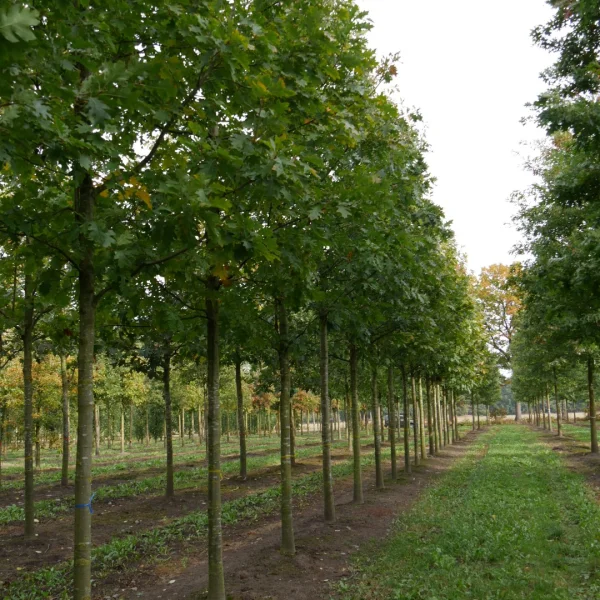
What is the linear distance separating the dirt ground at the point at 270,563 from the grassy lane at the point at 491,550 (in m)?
0.41

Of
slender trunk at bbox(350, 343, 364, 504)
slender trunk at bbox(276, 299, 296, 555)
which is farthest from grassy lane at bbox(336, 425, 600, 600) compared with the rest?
slender trunk at bbox(350, 343, 364, 504)

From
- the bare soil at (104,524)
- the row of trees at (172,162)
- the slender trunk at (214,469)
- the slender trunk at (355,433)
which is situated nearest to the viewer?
the row of trees at (172,162)

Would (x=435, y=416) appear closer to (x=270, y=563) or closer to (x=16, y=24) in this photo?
(x=270, y=563)

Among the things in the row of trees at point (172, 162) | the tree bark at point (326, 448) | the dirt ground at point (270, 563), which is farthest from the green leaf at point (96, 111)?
the tree bark at point (326, 448)

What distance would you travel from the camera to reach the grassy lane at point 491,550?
21.6ft

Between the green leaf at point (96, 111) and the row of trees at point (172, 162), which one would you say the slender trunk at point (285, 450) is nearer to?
the row of trees at point (172, 162)

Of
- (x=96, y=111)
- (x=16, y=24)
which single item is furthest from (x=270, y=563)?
(x=16, y=24)

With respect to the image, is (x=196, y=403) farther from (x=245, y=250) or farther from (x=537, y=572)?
(x=245, y=250)

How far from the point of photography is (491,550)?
812 centimetres

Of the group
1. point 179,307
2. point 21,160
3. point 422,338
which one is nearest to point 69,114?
point 21,160

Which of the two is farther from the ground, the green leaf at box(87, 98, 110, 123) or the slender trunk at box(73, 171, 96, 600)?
the green leaf at box(87, 98, 110, 123)

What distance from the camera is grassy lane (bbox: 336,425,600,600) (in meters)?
6.58

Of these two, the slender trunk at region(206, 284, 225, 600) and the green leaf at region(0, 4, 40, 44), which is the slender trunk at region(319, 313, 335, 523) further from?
the green leaf at region(0, 4, 40, 44)

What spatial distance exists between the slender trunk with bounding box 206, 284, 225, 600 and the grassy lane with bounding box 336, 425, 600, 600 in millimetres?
1774
